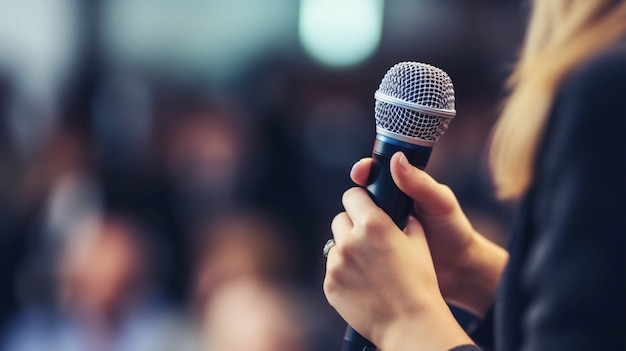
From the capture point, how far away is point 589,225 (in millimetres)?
542

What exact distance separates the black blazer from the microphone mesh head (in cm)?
12

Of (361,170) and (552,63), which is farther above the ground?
(552,63)

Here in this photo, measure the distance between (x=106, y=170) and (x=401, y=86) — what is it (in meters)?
1.98

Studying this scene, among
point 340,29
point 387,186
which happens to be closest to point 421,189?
point 387,186

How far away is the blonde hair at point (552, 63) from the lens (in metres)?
0.61

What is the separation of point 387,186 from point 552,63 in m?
0.17

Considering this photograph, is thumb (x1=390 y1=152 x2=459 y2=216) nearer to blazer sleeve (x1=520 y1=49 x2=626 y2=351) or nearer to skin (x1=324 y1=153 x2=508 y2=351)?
skin (x1=324 y1=153 x2=508 y2=351)

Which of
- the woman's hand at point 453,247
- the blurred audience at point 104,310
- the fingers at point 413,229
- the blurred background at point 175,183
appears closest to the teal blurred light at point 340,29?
the blurred background at point 175,183

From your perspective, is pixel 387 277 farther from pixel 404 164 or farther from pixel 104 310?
pixel 104 310

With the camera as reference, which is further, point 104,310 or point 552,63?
point 104,310

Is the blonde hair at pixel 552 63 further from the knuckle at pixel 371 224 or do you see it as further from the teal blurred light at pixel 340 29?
the teal blurred light at pixel 340 29

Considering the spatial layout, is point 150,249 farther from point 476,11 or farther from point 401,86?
point 476,11

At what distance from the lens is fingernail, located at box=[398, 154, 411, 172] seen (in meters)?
0.64

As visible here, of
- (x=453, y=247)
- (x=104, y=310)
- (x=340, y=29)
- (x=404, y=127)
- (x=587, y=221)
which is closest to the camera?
(x=587, y=221)
